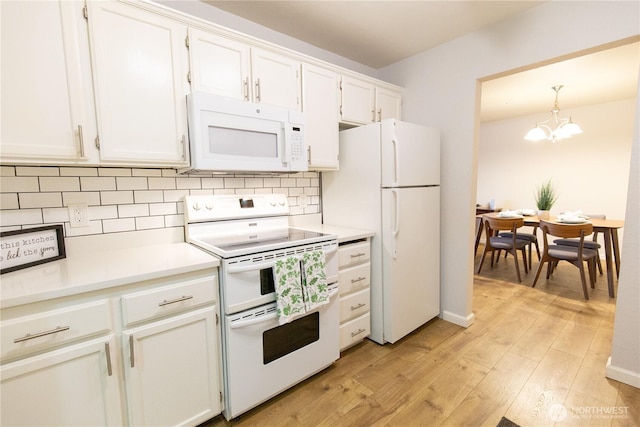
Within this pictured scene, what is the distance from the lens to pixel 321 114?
2195mm

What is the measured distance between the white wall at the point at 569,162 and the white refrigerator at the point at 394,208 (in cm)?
395

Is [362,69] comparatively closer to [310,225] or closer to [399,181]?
[399,181]

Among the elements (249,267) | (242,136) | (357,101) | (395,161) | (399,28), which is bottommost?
(249,267)

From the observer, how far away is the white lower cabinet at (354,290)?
2.06 m

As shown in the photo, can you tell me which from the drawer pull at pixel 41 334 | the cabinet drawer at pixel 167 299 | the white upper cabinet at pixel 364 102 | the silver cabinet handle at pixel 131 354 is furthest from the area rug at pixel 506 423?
the white upper cabinet at pixel 364 102

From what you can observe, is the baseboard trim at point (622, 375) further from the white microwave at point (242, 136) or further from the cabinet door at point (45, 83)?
the cabinet door at point (45, 83)

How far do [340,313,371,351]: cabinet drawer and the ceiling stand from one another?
2.21 metres

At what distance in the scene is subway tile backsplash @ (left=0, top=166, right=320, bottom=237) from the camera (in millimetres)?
1423

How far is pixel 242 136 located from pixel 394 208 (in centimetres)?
116

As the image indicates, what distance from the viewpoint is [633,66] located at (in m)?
2.96

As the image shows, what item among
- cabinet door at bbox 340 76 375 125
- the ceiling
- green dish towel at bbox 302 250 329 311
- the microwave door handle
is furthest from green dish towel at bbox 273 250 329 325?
the ceiling

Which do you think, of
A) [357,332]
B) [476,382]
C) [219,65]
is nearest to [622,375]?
[476,382]

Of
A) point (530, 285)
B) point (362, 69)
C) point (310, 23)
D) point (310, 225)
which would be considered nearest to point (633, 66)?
point (530, 285)

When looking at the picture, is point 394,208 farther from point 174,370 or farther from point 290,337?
point 174,370
